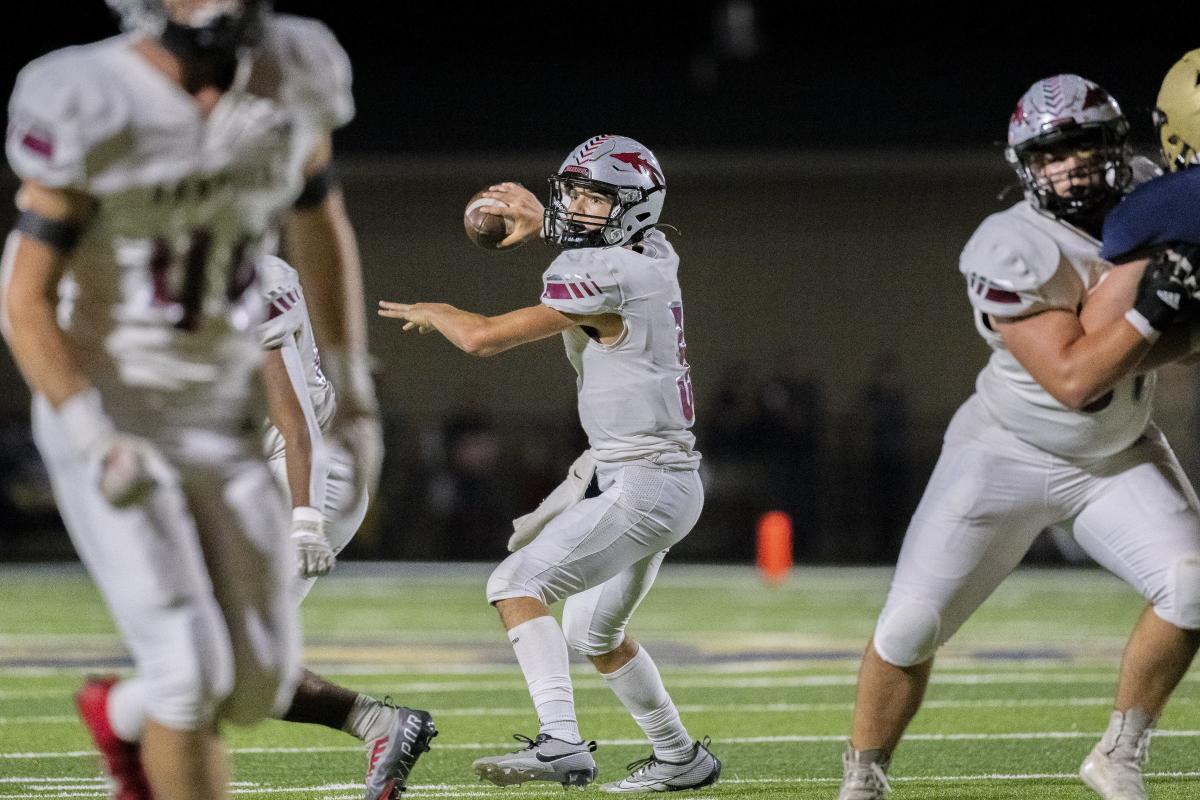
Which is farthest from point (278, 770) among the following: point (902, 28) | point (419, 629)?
point (902, 28)

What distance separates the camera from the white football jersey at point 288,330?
14.5 ft

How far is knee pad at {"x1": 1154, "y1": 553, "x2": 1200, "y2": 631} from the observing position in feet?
12.9

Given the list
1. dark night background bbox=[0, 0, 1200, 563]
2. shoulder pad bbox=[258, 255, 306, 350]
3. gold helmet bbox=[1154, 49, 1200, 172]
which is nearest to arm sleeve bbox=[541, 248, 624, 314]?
shoulder pad bbox=[258, 255, 306, 350]

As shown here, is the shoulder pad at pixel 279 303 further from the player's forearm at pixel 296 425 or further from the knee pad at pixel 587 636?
the knee pad at pixel 587 636

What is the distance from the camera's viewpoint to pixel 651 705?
4.94m

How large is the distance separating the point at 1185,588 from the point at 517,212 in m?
2.10

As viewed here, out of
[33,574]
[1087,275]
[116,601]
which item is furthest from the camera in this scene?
[33,574]

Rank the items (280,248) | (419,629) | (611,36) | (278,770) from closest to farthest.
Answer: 1. (278,770)
2. (419,629)
3. (280,248)
4. (611,36)

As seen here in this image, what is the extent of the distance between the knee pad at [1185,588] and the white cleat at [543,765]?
4.77ft

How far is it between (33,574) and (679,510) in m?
10.9

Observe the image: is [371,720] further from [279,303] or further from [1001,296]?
[1001,296]

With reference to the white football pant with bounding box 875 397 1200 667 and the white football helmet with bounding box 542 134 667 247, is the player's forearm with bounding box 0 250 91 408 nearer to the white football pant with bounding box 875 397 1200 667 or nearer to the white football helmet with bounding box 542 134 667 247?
the white football pant with bounding box 875 397 1200 667

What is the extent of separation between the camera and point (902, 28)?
19703mm

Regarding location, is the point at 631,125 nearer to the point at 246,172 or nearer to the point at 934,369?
the point at 934,369
